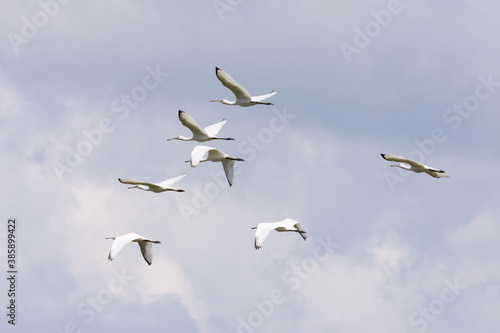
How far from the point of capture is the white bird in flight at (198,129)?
68.2 metres

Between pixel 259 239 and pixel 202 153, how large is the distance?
5479 mm

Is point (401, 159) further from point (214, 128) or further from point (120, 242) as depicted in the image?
point (120, 242)

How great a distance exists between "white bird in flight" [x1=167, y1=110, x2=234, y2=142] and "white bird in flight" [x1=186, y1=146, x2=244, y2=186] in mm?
675

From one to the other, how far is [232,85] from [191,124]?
267cm

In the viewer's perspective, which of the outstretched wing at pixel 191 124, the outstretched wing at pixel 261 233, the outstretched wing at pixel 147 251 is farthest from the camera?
the outstretched wing at pixel 147 251

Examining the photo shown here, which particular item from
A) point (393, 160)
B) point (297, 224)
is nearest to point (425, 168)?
point (393, 160)

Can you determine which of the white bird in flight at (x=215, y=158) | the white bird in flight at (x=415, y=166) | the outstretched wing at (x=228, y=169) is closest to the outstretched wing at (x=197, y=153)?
the white bird in flight at (x=215, y=158)

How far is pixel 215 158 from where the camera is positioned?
235ft

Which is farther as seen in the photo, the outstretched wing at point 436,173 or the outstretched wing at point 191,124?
the outstretched wing at point 191,124

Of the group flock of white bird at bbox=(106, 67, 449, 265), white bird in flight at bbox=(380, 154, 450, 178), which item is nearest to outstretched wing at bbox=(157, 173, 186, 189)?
flock of white bird at bbox=(106, 67, 449, 265)

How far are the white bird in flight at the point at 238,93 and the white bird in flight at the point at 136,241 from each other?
7.89m

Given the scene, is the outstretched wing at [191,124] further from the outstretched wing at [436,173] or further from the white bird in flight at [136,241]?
the outstretched wing at [436,173]

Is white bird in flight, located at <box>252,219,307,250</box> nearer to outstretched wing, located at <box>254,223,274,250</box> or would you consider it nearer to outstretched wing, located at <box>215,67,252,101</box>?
outstretched wing, located at <box>254,223,274,250</box>

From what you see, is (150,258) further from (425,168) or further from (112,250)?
(425,168)
